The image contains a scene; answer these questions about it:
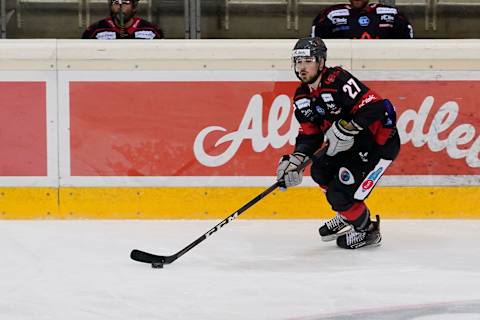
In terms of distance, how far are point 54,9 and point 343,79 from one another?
300 cm

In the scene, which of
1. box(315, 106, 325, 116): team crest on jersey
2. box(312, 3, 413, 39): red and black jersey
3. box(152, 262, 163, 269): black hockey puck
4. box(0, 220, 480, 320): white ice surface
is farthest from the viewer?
box(312, 3, 413, 39): red and black jersey

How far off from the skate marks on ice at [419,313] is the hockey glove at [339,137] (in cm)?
112

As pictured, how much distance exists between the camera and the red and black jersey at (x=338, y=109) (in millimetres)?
4230

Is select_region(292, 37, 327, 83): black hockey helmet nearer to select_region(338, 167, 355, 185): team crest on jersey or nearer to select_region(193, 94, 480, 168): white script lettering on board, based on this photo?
select_region(338, 167, 355, 185): team crest on jersey

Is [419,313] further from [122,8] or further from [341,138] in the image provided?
[122,8]

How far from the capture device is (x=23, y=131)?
197 inches

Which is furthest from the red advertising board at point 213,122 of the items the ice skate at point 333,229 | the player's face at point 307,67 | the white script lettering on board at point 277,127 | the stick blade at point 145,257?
the stick blade at point 145,257

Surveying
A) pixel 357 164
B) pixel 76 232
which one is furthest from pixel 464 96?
pixel 76 232

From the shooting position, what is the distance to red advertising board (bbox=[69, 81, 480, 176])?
5.03m

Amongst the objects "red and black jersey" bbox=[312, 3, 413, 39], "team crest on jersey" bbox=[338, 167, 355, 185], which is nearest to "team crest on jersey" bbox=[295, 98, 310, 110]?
"team crest on jersey" bbox=[338, 167, 355, 185]

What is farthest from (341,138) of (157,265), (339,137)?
(157,265)

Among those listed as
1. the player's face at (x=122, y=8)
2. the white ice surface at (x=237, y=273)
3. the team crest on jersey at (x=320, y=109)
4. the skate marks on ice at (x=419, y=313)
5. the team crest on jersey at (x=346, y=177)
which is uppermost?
the player's face at (x=122, y=8)

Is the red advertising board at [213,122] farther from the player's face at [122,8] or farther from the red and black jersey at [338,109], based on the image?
the player's face at [122,8]

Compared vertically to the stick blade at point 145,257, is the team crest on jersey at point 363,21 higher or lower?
higher
